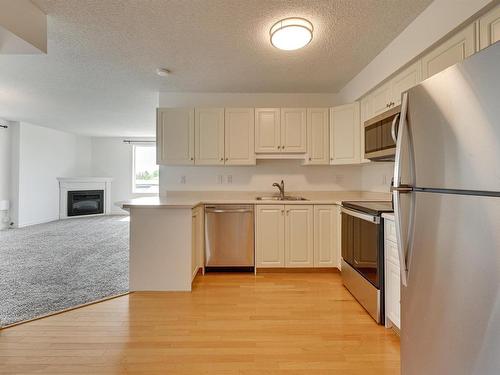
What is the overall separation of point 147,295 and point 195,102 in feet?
8.41

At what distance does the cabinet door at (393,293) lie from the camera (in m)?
1.87

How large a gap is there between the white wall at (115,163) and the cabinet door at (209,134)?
5320 millimetres

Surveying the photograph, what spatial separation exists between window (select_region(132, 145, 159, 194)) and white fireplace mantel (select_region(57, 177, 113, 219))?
29.6 inches

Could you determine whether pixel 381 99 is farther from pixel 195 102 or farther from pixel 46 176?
pixel 46 176

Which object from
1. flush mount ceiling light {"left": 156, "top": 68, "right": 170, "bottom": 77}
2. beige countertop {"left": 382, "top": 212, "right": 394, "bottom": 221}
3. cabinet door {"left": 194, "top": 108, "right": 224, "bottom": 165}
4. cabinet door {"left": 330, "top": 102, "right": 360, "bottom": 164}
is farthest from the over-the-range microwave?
flush mount ceiling light {"left": 156, "top": 68, "right": 170, "bottom": 77}

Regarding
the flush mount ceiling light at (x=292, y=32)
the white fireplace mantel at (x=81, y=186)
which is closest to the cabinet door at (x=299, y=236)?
the flush mount ceiling light at (x=292, y=32)

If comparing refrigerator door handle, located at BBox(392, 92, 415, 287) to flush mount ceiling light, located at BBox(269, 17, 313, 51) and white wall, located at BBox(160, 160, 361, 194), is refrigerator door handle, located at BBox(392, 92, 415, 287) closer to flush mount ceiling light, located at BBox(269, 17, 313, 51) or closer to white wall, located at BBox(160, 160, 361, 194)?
flush mount ceiling light, located at BBox(269, 17, 313, 51)

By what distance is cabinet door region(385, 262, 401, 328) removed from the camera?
73.6 inches

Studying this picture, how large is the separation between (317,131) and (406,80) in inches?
51.2

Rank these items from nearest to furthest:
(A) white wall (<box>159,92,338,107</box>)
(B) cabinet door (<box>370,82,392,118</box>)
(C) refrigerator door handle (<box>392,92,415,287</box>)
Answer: (C) refrigerator door handle (<box>392,92,415,287</box>) → (B) cabinet door (<box>370,82,392,118</box>) → (A) white wall (<box>159,92,338,107</box>)

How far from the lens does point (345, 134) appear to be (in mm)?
3312

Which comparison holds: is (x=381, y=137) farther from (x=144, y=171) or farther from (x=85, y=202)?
(x=85, y=202)

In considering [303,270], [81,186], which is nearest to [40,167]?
[81,186]

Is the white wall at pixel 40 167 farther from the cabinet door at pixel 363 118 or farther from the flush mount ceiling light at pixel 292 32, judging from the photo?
the cabinet door at pixel 363 118
